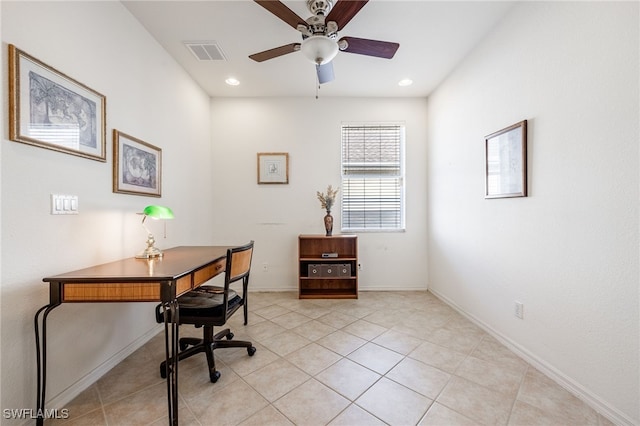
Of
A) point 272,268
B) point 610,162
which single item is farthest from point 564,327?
point 272,268

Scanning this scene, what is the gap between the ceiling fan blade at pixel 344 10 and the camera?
1.52 meters

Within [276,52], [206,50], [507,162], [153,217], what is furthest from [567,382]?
[206,50]

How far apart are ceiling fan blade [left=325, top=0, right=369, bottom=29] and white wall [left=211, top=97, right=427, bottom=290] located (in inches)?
73.7

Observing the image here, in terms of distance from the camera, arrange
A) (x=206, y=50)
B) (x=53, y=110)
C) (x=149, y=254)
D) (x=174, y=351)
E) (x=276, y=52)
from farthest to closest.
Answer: (x=206, y=50) → (x=276, y=52) → (x=149, y=254) → (x=53, y=110) → (x=174, y=351)

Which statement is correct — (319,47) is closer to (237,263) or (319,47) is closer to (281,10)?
(281,10)

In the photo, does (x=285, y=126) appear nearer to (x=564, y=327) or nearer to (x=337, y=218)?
(x=337, y=218)

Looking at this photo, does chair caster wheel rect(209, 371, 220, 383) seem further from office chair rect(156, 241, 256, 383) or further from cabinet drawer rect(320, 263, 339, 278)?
cabinet drawer rect(320, 263, 339, 278)

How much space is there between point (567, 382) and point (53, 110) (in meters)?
3.51

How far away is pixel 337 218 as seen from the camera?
360 centimetres

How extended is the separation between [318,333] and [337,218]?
1.67m

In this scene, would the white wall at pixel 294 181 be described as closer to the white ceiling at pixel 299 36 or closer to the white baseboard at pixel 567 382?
the white ceiling at pixel 299 36

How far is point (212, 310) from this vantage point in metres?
1.68

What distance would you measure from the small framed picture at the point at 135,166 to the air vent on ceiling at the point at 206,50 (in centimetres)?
105

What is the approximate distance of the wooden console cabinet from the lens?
3.25 metres
